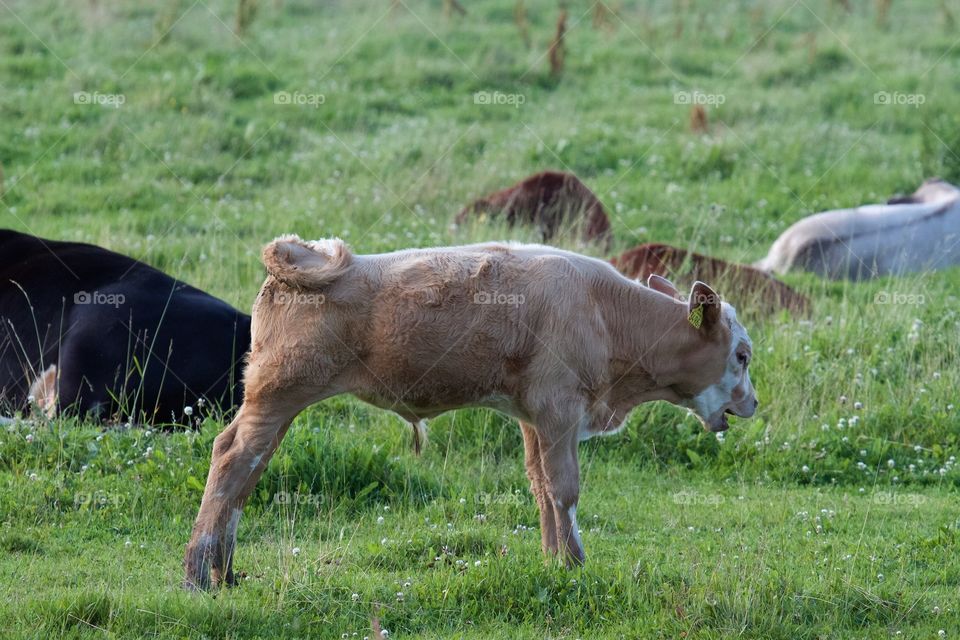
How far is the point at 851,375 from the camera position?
924 cm

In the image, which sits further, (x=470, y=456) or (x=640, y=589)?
(x=470, y=456)

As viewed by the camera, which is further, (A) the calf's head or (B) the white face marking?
(B) the white face marking

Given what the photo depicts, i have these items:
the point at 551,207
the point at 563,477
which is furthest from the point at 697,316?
the point at 551,207

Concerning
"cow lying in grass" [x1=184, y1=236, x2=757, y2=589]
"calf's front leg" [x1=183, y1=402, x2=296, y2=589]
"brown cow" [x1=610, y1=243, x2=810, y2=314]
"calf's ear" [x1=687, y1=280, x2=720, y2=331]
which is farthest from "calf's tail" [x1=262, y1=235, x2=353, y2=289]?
"brown cow" [x1=610, y1=243, x2=810, y2=314]

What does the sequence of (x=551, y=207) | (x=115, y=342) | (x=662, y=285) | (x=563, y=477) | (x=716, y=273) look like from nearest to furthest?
1. (x=563, y=477)
2. (x=662, y=285)
3. (x=115, y=342)
4. (x=716, y=273)
5. (x=551, y=207)

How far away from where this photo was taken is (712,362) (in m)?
6.53

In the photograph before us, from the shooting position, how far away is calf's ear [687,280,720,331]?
246 inches

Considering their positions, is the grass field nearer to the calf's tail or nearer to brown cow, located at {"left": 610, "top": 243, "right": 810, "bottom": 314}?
brown cow, located at {"left": 610, "top": 243, "right": 810, "bottom": 314}

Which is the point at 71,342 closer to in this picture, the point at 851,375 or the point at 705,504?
the point at 705,504

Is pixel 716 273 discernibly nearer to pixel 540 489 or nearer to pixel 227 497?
pixel 540 489

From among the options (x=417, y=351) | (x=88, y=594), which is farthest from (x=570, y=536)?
(x=88, y=594)

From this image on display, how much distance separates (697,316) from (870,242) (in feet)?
23.4

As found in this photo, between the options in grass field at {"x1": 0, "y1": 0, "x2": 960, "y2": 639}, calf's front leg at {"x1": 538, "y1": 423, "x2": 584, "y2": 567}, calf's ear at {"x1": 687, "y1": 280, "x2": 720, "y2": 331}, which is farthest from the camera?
calf's ear at {"x1": 687, "y1": 280, "x2": 720, "y2": 331}

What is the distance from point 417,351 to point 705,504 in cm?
253
